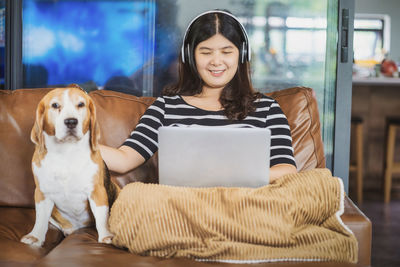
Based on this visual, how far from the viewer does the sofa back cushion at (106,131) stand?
178 cm

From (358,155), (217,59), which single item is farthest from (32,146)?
(358,155)

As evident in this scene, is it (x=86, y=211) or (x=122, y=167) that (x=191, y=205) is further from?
(x=122, y=167)

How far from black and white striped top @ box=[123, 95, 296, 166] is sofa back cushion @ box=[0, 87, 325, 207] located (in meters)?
0.09

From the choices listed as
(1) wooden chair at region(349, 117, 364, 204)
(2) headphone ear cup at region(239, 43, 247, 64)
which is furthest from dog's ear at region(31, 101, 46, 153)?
(1) wooden chair at region(349, 117, 364, 204)

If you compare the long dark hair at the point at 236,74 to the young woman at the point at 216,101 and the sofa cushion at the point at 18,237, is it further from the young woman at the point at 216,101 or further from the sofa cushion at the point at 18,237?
the sofa cushion at the point at 18,237

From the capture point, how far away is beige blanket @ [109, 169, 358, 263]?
1.22 meters

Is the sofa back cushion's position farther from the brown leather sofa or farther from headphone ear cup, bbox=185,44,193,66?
headphone ear cup, bbox=185,44,193,66

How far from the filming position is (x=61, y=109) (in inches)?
52.1

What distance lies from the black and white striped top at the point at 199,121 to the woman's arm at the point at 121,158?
2 centimetres

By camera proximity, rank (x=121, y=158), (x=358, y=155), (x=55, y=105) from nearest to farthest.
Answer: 1. (x=55, y=105)
2. (x=121, y=158)
3. (x=358, y=155)

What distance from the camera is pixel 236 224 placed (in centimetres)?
123

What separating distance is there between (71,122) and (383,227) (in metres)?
2.48

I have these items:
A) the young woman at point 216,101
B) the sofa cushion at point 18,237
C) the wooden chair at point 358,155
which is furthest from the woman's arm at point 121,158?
the wooden chair at point 358,155

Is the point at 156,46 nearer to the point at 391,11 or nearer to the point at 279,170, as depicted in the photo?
the point at 279,170
